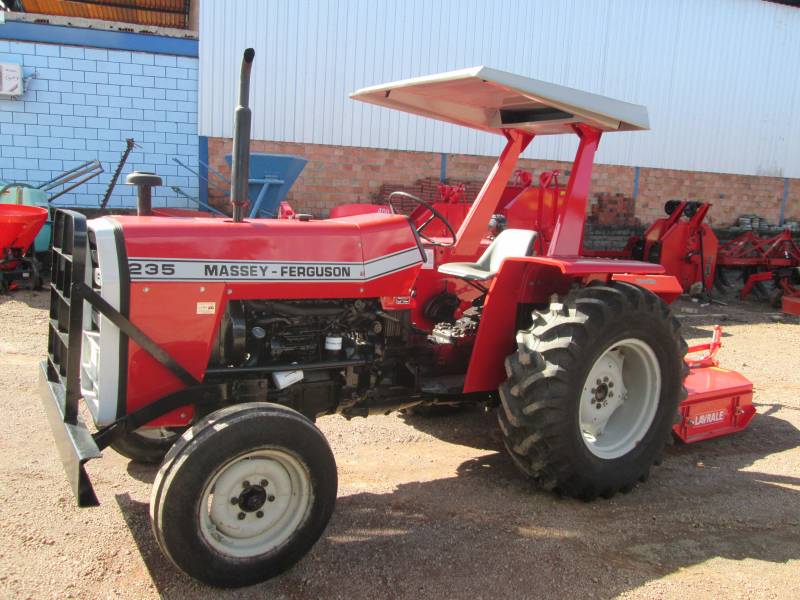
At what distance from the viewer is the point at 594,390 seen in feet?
11.5

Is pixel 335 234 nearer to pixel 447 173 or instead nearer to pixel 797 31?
pixel 447 173

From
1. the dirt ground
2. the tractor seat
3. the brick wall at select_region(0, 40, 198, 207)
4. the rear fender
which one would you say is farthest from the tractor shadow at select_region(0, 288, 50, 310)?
the rear fender

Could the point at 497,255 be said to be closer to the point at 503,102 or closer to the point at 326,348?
the point at 503,102

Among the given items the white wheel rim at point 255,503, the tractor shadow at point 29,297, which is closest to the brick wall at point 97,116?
the tractor shadow at point 29,297

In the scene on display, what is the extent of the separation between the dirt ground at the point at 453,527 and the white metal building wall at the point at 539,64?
815cm

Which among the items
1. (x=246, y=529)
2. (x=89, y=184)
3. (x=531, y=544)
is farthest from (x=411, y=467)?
(x=89, y=184)

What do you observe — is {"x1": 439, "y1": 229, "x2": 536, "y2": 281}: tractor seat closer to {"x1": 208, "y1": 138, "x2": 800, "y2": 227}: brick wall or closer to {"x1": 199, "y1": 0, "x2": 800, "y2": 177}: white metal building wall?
{"x1": 208, "y1": 138, "x2": 800, "y2": 227}: brick wall

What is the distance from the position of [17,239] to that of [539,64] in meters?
9.67

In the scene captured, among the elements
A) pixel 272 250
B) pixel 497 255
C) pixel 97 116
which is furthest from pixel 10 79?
pixel 272 250

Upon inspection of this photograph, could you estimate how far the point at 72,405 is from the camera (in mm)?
2543

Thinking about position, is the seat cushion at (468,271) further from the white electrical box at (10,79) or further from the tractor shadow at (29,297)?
the white electrical box at (10,79)

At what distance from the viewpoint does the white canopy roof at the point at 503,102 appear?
3.17 meters

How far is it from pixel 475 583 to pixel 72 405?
1.71 m

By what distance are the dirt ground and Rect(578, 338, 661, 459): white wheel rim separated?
310mm
